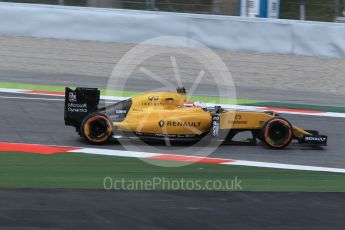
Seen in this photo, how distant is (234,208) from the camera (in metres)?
8.09

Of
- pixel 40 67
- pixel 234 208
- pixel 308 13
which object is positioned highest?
pixel 308 13

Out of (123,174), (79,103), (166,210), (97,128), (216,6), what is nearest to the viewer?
(166,210)

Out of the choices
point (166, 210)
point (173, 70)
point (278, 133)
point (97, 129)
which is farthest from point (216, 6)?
point (166, 210)

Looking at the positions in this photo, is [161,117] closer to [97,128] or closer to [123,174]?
[97,128]

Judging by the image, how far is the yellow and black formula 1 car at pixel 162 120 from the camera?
10.8m

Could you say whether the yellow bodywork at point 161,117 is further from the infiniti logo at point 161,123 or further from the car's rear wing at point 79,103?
the car's rear wing at point 79,103

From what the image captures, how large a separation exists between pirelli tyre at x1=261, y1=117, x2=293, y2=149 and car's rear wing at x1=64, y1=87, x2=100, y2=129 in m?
2.33

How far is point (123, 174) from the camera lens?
9.55 m

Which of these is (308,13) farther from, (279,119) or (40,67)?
(279,119)

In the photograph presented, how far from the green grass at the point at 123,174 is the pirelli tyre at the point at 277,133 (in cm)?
96

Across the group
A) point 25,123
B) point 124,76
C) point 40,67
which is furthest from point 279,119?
point 40,67

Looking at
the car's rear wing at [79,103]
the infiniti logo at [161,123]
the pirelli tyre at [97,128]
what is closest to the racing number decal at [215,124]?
the infiniti logo at [161,123]

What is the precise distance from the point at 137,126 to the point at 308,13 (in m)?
9.83

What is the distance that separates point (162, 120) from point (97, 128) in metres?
0.87
